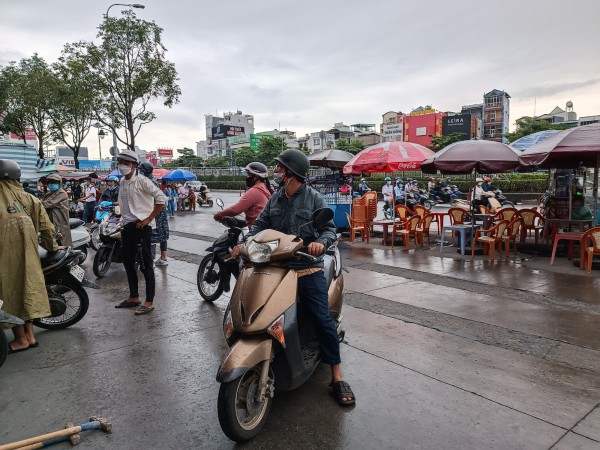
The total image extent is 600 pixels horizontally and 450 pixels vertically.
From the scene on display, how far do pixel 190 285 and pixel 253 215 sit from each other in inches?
92.9

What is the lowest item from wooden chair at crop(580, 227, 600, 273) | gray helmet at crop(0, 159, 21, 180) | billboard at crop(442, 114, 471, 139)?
wooden chair at crop(580, 227, 600, 273)

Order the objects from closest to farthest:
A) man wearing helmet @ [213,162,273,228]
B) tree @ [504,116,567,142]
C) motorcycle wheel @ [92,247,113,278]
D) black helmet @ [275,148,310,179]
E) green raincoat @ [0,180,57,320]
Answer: black helmet @ [275,148,310,179]
green raincoat @ [0,180,57,320]
man wearing helmet @ [213,162,273,228]
motorcycle wheel @ [92,247,113,278]
tree @ [504,116,567,142]

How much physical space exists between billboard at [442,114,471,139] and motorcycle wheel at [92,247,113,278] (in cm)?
6591

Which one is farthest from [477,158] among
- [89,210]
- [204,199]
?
[204,199]

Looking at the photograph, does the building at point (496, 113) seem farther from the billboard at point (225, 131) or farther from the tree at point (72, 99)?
the tree at point (72, 99)

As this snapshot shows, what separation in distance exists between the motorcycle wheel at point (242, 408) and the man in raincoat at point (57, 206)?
5239 mm

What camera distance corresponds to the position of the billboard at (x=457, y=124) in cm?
6619

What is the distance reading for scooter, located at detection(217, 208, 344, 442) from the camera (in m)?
2.42

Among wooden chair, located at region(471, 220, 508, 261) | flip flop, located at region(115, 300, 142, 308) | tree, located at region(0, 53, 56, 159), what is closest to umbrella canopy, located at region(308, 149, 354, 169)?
wooden chair, located at region(471, 220, 508, 261)

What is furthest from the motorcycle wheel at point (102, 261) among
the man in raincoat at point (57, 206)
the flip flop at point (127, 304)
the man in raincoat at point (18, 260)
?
the man in raincoat at point (18, 260)

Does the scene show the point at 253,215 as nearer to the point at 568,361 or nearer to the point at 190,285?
the point at 190,285

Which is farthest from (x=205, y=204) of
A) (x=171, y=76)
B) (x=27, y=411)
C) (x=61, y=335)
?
(x=27, y=411)

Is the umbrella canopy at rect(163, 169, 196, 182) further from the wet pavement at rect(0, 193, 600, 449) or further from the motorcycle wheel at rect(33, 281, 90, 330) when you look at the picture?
the motorcycle wheel at rect(33, 281, 90, 330)

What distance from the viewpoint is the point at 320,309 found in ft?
9.55
